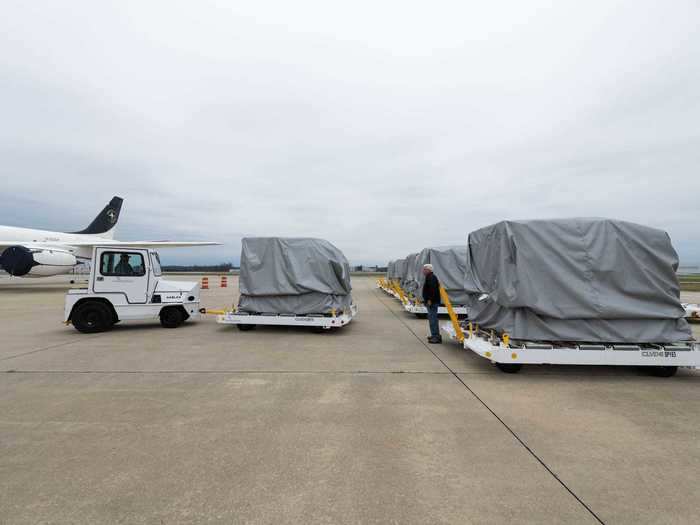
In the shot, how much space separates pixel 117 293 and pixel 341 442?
864 centimetres

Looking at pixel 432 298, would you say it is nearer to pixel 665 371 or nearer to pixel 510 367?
pixel 510 367

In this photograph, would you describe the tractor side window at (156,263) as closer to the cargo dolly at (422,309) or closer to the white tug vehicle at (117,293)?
the white tug vehicle at (117,293)

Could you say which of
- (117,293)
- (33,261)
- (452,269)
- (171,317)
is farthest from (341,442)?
(33,261)

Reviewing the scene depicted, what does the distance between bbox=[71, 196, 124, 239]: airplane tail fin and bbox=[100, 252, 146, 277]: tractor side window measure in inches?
1051

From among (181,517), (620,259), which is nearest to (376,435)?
(181,517)

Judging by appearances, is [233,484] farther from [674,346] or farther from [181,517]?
[674,346]

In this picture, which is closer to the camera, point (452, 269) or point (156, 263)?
point (156, 263)

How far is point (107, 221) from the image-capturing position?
3192cm

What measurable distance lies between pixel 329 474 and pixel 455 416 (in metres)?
1.85

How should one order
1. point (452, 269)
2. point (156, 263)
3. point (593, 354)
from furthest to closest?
point (452, 269) < point (156, 263) < point (593, 354)

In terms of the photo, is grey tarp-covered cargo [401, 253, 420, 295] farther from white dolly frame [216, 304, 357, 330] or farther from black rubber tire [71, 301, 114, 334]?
black rubber tire [71, 301, 114, 334]

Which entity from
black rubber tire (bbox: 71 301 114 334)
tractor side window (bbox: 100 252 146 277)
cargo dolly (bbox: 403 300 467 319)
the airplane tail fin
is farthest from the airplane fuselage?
cargo dolly (bbox: 403 300 467 319)

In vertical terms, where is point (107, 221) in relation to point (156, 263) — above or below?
above

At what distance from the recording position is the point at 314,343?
8266 millimetres
